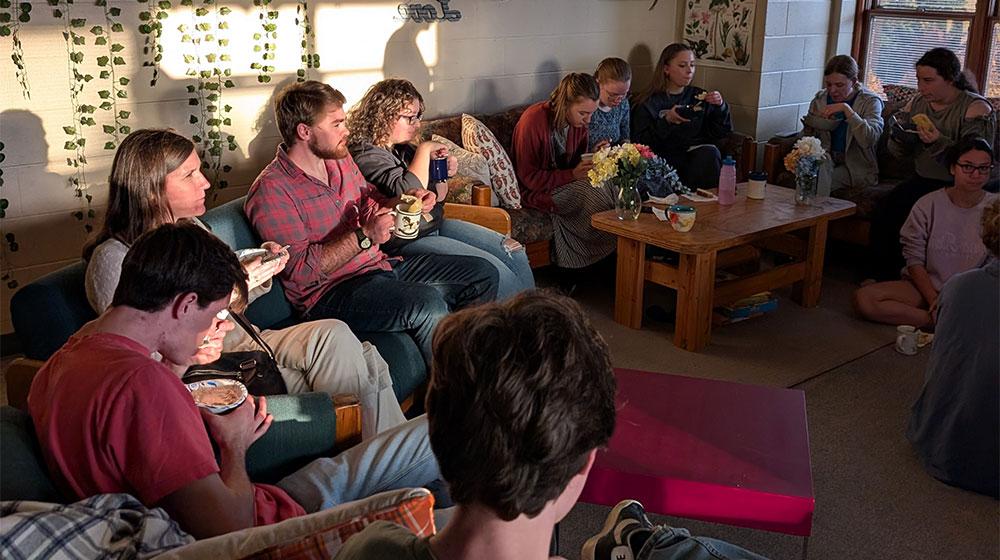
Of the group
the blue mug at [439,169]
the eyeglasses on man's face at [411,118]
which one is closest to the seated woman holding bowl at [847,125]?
the blue mug at [439,169]

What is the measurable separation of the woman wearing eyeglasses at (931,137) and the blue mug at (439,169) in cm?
234

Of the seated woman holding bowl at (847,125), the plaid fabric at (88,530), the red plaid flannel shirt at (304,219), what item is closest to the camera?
the plaid fabric at (88,530)

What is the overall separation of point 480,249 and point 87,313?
70.5 inches

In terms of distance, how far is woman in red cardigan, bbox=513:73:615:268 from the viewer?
15.2 feet

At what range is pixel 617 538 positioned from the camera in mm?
1789

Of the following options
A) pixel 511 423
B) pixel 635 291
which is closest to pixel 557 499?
pixel 511 423

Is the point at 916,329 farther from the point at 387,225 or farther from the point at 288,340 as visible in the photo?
the point at 288,340

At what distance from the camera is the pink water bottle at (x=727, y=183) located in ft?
14.7

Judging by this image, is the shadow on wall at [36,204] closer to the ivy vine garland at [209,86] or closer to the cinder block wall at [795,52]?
the ivy vine garland at [209,86]

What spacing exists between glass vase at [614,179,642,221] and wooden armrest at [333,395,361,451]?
7.08ft

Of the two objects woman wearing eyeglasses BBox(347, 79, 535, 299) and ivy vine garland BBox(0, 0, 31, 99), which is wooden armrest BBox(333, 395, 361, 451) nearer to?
woman wearing eyeglasses BBox(347, 79, 535, 299)

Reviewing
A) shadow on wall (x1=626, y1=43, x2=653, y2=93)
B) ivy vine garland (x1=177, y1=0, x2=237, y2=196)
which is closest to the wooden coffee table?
shadow on wall (x1=626, y1=43, x2=653, y2=93)

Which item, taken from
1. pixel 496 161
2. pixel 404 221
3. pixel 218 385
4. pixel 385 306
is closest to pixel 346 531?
pixel 218 385

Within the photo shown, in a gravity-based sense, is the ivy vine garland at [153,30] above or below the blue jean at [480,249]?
above
